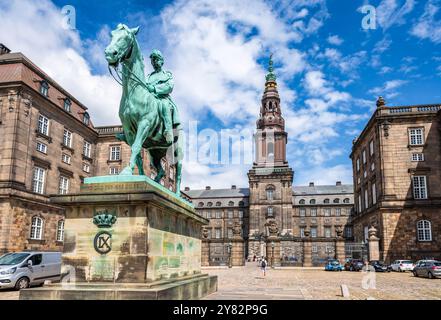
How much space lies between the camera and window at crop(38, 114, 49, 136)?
34.0 metres

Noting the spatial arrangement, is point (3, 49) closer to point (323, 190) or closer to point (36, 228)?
point (36, 228)

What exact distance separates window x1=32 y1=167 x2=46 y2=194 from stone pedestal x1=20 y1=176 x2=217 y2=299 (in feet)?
96.3

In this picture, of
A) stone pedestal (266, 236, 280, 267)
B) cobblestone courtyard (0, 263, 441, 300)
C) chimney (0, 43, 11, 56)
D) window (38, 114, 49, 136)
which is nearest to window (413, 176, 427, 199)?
stone pedestal (266, 236, 280, 267)

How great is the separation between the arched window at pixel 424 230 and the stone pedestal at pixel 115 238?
128ft

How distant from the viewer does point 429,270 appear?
2670 centimetres

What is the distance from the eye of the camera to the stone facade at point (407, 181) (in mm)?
39062

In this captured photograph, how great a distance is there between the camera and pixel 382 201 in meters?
40.4

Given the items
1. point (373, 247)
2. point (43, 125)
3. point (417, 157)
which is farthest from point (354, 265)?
point (43, 125)

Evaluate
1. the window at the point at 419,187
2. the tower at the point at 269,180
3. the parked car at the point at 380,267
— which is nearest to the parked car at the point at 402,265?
the parked car at the point at 380,267

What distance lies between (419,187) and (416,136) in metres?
5.68

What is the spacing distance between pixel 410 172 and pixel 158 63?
38847 millimetres

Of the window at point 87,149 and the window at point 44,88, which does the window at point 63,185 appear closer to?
the window at point 87,149

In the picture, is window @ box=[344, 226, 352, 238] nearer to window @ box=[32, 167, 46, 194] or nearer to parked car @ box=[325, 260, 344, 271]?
parked car @ box=[325, 260, 344, 271]
